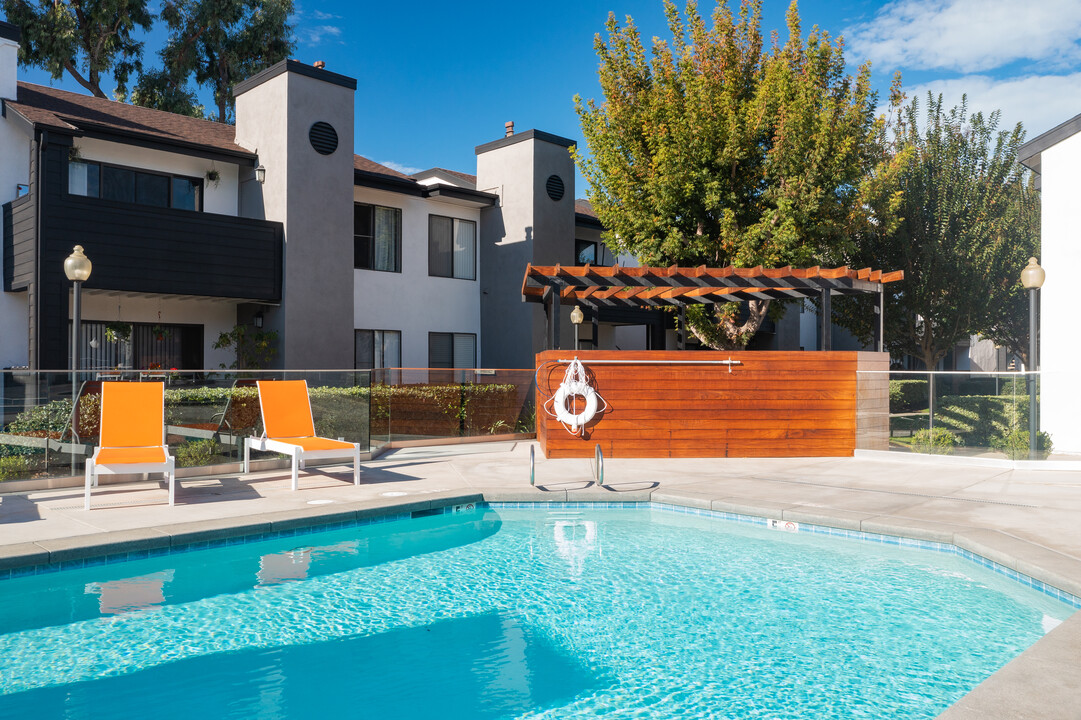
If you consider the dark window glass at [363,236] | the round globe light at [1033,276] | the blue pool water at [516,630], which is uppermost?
the dark window glass at [363,236]

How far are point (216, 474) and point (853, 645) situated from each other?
7.67 meters

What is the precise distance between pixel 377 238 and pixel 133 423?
1000cm

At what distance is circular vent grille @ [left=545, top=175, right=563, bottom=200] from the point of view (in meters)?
18.8

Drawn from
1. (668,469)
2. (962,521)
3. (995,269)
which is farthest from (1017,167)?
(962,521)

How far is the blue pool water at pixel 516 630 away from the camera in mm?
3904

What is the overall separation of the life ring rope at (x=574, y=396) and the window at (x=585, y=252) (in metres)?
10.9

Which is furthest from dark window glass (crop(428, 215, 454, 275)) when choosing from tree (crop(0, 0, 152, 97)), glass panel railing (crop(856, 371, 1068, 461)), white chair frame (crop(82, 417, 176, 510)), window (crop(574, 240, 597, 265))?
tree (crop(0, 0, 152, 97))

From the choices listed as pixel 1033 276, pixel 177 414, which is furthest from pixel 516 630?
pixel 1033 276

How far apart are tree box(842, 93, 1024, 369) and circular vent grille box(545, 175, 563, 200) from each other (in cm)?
764

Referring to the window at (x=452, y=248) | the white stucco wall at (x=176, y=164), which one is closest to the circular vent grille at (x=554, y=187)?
the window at (x=452, y=248)

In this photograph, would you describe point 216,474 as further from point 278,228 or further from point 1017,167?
point 1017,167

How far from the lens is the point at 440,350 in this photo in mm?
18812

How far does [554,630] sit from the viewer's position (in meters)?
4.91

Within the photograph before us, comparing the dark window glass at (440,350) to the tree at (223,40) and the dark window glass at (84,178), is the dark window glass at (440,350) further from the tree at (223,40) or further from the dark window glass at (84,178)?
the tree at (223,40)
